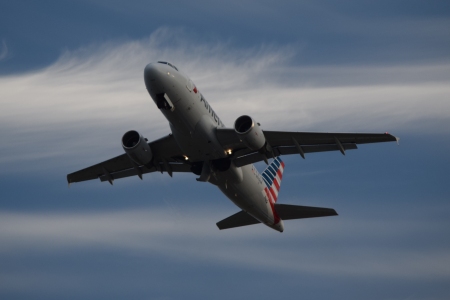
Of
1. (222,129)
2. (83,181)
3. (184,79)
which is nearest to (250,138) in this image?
(222,129)

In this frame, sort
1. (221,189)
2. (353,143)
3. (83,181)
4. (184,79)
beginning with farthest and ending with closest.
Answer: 1. (83,181)
2. (221,189)
3. (353,143)
4. (184,79)

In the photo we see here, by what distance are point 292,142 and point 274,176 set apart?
36.5 feet

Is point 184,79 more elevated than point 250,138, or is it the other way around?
point 184,79

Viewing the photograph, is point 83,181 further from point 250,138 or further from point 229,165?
point 250,138

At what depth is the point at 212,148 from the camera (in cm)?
4053

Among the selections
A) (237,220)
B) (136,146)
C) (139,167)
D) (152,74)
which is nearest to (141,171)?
(139,167)

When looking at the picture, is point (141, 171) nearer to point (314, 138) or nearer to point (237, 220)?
point (237, 220)

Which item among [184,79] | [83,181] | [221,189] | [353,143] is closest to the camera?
[184,79]

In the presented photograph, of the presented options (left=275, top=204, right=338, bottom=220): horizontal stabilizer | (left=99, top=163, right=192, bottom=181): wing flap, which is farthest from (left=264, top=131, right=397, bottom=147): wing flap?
(left=275, top=204, right=338, bottom=220): horizontal stabilizer

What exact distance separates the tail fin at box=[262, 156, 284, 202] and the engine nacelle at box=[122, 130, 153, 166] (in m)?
10.6

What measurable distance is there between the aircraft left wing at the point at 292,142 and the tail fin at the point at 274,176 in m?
7.05

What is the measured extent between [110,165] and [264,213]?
977 cm

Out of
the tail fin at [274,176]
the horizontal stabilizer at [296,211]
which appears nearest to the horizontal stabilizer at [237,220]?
the tail fin at [274,176]

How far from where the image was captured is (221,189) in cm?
4400
